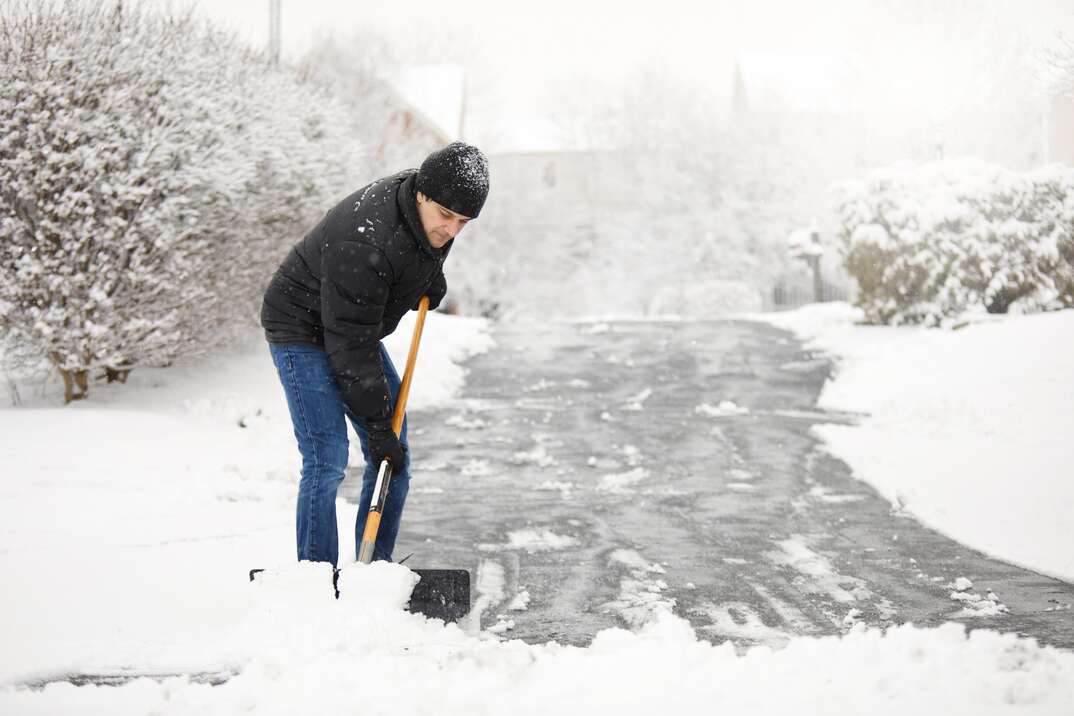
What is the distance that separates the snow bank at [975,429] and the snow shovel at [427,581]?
2.93 metres

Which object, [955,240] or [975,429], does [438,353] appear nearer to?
[955,240]

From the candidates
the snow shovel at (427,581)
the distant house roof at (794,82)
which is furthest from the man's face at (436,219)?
the distant house roof at (794,82)

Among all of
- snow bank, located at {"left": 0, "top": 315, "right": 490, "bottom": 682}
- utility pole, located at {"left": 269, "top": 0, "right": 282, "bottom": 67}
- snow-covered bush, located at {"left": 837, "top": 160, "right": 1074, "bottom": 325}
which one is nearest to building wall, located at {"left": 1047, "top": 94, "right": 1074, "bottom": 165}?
snow-covered bush, located at {"left": 837, "top": 160, "right": 1074, "bottom": 325}

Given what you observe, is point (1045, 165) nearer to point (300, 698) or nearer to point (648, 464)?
point (648, 464)

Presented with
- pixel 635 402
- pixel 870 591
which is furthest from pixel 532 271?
pixel 870 591

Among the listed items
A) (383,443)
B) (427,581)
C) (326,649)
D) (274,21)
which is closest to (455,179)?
(383,443)

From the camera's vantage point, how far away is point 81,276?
321 inches

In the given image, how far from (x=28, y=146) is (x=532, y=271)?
33.1 meters

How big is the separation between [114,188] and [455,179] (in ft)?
17.7

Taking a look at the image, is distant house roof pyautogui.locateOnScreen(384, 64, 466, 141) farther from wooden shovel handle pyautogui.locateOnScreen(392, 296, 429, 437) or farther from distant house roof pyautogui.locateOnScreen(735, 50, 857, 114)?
wooden shovel handle pyautogui.locateOnScreen(392, 296, 429, 437)

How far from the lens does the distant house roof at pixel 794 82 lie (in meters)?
29.4

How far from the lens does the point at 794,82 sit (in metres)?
35.3

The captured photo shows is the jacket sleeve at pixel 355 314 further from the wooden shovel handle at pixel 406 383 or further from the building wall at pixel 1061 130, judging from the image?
the building wall at pixel 1061 130

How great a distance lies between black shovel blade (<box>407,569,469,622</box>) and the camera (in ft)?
13.0
